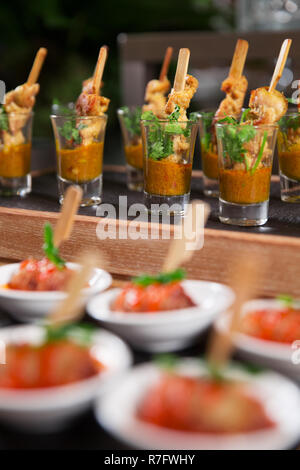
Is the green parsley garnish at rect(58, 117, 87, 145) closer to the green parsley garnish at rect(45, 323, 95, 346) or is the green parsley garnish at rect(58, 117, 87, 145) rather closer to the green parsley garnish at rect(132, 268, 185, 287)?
the green parsley garnish at rect(132, 268, 185, 287)

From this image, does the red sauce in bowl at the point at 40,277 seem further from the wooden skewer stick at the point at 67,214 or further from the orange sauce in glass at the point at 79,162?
the orange sauce in glass at the point at 79,162

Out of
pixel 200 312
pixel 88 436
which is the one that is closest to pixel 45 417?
pixel 88 436

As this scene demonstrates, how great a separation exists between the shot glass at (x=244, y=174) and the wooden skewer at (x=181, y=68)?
0.85ft

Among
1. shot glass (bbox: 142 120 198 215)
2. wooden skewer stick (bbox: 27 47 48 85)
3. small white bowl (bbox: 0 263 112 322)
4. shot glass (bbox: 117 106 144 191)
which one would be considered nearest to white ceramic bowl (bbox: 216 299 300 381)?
small white bowl (bbox: 0 263 112 322)

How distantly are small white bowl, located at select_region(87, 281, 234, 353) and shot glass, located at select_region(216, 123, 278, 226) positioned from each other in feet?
1.55

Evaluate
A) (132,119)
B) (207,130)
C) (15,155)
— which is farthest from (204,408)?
(132,119)

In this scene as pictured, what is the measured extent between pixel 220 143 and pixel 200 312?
664 millimetres

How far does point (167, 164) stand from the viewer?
5.97 feet

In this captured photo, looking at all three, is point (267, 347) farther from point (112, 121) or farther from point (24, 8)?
point (24, 8)

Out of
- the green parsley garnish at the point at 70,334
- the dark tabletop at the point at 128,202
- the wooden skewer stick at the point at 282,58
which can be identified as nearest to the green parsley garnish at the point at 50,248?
the green parsley garnish at the point at 70,334

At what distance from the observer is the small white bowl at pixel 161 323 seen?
115 cm

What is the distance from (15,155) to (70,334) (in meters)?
1.28

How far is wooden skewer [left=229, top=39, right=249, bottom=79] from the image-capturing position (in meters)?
1.95
